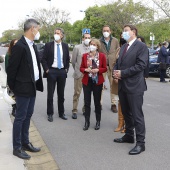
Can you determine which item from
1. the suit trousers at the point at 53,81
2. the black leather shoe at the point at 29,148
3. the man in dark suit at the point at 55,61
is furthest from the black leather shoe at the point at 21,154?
the suit trousers at the point at 53,81

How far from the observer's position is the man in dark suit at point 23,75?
4551mm

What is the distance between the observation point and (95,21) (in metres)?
53.8

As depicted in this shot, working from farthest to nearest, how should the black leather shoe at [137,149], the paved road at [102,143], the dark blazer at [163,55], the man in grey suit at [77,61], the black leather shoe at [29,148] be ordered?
the dark blazer at [163,55] → the man in grey suit at [77,61] → the black leather shoe at [29,148] → the black leather shoe at [137,149] → the paved road at [102,143]

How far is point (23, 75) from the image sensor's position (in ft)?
15.1

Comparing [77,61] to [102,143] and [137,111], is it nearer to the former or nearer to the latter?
[102,143]

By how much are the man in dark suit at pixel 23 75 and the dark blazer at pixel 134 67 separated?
133 centimetres

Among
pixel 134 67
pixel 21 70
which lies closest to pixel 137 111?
pixel 134 67

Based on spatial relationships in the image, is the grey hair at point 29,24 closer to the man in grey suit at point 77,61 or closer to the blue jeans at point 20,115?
the blue jeans at point 20,115

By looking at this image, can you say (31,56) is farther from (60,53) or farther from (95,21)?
(95,21)

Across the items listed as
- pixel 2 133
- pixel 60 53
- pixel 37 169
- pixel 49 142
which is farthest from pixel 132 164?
pixel 60 53

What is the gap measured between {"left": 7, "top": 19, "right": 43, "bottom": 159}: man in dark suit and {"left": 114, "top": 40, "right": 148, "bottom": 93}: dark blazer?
1.33m

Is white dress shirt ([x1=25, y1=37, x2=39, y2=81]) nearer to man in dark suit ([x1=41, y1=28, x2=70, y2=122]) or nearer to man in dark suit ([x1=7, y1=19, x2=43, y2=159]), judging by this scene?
man in dark suit ([x1=7, y1=19, x2=43, y2=159])

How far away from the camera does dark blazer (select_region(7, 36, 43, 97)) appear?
14.9 feet

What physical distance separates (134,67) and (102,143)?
1549 millimetres
